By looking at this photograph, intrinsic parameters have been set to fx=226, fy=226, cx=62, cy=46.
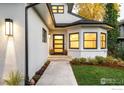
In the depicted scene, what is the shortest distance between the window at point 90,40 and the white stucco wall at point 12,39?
28.1 ft

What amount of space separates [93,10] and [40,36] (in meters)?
10.3

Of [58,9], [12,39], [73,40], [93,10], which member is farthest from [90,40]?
[12,39]

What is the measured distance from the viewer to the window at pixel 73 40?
1524 cm

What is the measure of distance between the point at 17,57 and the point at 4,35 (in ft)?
2.45

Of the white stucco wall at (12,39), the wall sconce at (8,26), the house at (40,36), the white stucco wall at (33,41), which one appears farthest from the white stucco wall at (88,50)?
the wall sconce at (8,26)

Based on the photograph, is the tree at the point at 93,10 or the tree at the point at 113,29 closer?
the tree at the point at 113,29

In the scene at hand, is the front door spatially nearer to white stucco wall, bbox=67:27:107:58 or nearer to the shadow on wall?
white stucco wall, bbox=67:27:107:58

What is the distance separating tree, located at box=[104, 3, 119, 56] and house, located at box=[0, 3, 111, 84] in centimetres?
61

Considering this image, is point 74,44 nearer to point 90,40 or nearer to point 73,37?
point 73,37

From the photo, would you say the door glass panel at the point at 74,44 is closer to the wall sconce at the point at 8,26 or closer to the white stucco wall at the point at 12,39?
the white stucco wall at the point at 12,39

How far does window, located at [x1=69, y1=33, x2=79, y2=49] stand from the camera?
1524cm

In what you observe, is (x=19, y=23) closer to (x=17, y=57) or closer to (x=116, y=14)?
(x=17, y=57)

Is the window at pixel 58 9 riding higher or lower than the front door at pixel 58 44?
higher

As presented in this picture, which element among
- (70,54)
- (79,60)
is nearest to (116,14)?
(70,54)
